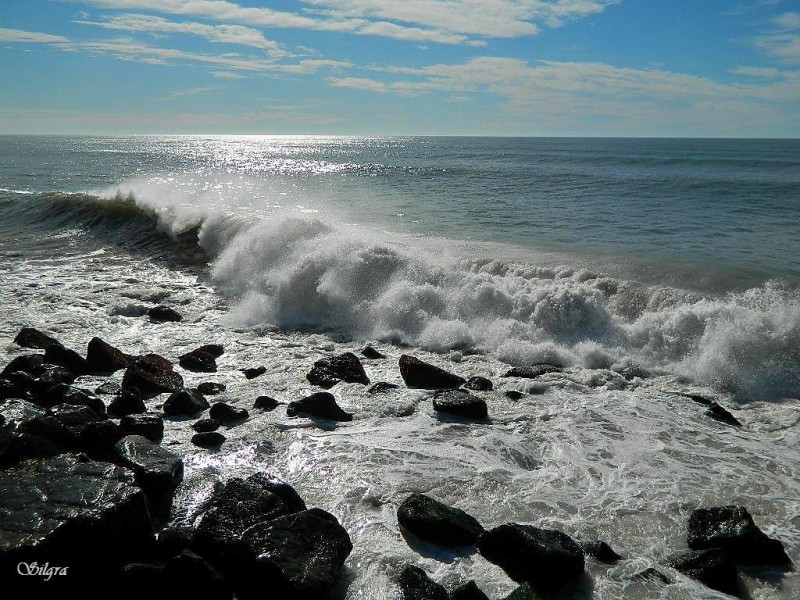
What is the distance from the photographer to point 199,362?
28.8 feet

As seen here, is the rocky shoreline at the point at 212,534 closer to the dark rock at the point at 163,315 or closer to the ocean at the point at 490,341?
the ocean at the point at 490,341

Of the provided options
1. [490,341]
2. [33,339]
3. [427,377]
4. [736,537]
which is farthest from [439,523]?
[33,339]

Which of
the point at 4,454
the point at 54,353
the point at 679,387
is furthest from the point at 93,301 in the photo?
the point at 679,387

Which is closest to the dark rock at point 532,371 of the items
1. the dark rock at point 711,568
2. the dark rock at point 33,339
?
the dark rock at point 711,568

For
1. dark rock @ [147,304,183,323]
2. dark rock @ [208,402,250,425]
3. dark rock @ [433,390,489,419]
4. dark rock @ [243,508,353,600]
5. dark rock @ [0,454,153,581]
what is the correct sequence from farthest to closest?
dark rock @ [147,304,183,323] → dark rock @ [433,390,489,419] → dark rock @ [208,402,250,425] → dark rock @ [243,508,353,600] → dark rock @ [0,454,153,581]

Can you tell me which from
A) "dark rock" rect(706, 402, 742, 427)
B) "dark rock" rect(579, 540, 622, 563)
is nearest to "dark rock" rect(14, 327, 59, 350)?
"dark rock" rect(579, 540, 622, 563)

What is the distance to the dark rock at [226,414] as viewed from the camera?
7000 millimetres

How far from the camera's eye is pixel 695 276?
39.6ft

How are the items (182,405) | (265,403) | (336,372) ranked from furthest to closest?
(336,372) → (265,403) → (182,405)

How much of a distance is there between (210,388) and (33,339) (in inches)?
140

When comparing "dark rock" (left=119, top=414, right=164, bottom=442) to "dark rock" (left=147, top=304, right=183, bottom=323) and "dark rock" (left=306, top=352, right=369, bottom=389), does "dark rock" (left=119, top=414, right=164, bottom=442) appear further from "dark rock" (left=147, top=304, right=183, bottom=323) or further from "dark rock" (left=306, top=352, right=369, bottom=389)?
"dark rock" (left=147, top=304, right=183, bottom=323)

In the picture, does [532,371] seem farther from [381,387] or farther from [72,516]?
[72,516]

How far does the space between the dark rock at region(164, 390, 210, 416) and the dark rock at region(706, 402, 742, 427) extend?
20.7ft

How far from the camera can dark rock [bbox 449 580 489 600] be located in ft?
13.0
